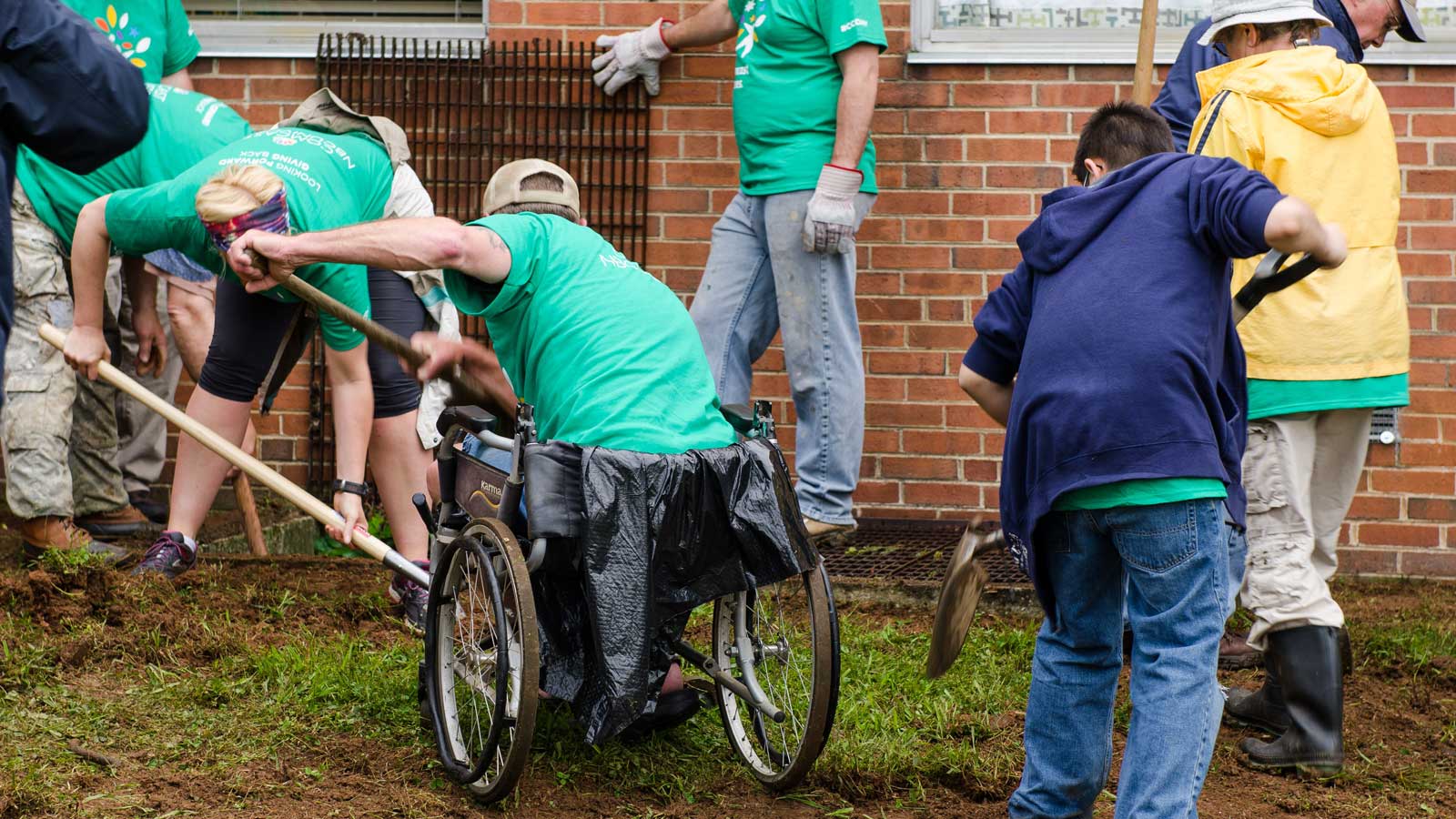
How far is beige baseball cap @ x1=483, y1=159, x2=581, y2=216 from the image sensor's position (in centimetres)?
369

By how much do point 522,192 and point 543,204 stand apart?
0.20 ft

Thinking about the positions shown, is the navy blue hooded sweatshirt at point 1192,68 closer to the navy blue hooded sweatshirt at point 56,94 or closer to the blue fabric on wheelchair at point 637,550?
the blue fabric on wheelchair at point 637,550

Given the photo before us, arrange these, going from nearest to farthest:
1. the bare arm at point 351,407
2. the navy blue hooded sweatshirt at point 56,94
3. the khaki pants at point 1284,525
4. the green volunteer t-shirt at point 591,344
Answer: the navy blue hooded sweatshirt at point 56,94 < the green volunteer t-shirt at point 591,344 < the khaki pants at point 1284,525 < the bare arm at point 351,407

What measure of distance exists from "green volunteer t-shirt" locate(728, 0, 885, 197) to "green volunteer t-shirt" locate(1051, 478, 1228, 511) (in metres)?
2.55

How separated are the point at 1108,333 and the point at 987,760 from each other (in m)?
1.27

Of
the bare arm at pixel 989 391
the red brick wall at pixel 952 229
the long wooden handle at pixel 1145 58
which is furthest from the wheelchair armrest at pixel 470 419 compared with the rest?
the red brick wall at pixel 952 229

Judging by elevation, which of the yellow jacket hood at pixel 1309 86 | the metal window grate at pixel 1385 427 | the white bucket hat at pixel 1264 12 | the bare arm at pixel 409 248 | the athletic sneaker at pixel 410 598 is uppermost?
the white bucket hat at pixel 1264 12

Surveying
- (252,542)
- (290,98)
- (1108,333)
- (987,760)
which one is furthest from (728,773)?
(290,98)

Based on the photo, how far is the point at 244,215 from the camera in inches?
156

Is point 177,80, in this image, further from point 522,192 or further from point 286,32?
point 522,192

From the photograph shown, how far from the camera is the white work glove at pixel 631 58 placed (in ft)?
18.8

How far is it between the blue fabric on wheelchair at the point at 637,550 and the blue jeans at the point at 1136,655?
608mm

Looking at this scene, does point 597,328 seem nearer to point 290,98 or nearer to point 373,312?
point 373,312

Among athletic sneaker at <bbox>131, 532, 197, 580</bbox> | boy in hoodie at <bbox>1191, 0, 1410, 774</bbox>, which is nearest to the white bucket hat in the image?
boy in hoodie at <bbox>1191, 0, 1410, 774</bbox>
